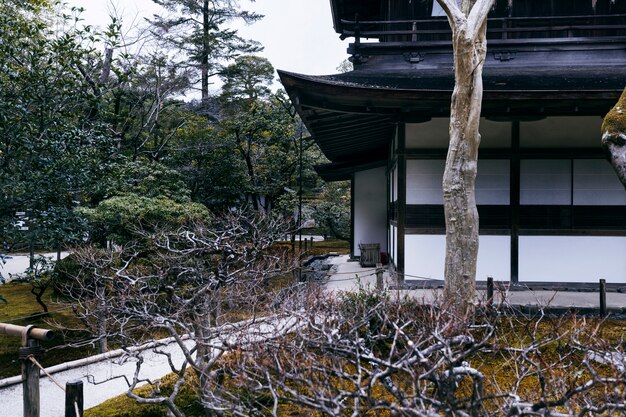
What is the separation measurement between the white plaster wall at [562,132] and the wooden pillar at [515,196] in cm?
20

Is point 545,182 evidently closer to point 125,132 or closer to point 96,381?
point 96,381

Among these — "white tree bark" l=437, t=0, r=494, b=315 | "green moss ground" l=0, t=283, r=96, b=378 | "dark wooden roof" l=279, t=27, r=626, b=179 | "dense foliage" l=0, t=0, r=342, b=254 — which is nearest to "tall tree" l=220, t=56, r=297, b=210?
"dense foliage" l=0, t=0, r=342, b=254

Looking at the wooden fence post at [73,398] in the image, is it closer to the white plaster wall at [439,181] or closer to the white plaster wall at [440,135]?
the white plaster wall at [439,181]

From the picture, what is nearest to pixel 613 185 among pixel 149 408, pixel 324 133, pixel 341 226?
pixel 324 133

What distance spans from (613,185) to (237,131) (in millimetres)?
13110

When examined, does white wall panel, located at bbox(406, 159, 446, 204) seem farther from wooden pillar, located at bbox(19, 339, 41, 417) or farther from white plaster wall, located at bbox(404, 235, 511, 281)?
wooden pillar, located at bbox(19, 339, 41, 417)

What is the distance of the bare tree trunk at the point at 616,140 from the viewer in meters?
4.46

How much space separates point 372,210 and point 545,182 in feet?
21.1

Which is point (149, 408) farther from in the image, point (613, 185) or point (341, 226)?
point (341, 226)

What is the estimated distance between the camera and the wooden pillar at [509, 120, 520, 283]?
852 centimetres

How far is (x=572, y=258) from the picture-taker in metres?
8.56

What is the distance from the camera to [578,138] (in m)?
8.52

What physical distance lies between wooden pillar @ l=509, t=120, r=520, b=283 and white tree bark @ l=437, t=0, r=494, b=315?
9.76 ft

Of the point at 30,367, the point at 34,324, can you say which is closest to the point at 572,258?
the point at 30,367
